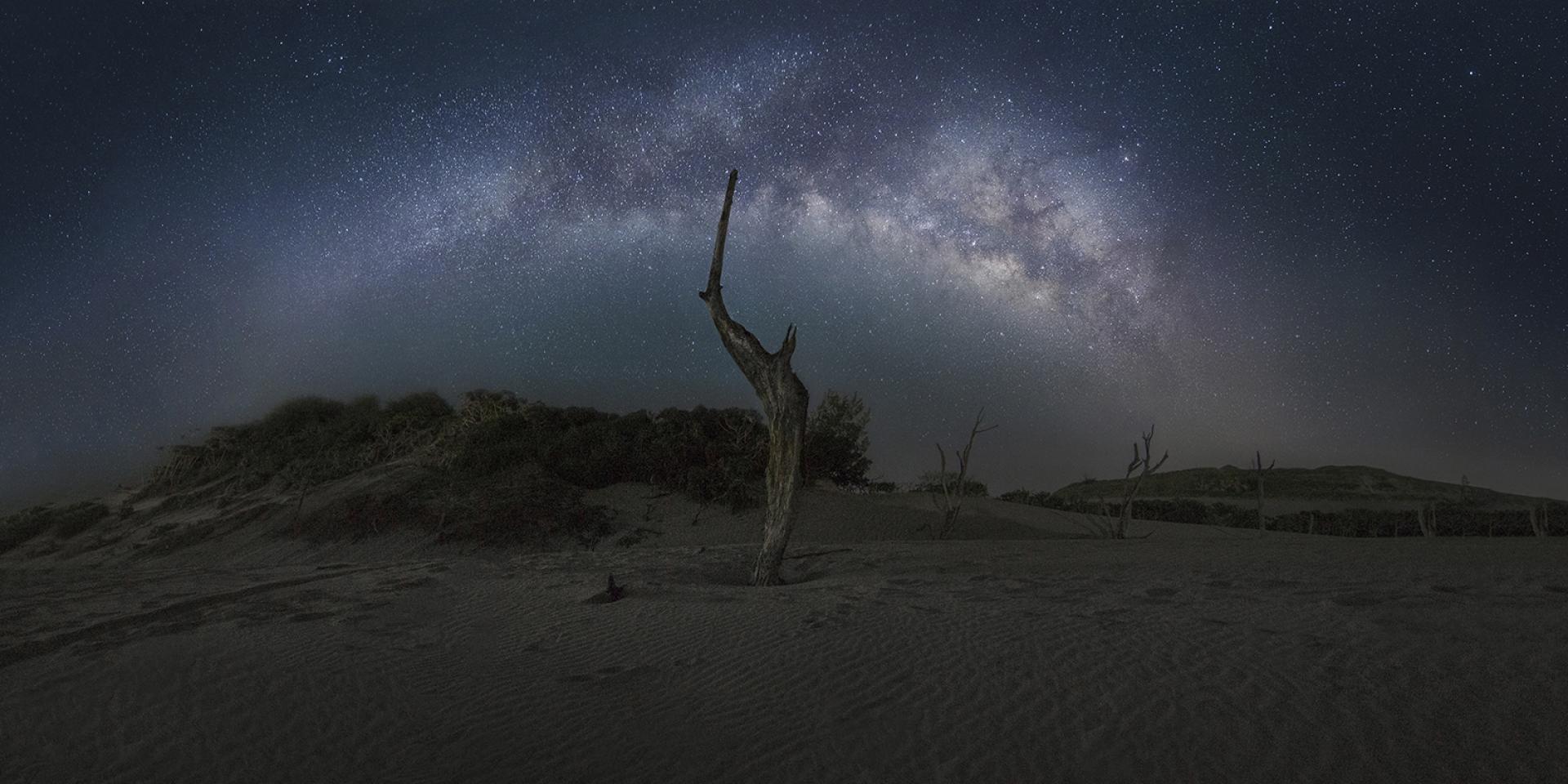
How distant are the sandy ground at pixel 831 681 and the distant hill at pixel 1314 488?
2602 cm

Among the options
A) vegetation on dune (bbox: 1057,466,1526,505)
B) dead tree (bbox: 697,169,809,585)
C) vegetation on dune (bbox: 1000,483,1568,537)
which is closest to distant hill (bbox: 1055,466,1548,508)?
vegetation on dune (bbox: 1057,466,1526,505)

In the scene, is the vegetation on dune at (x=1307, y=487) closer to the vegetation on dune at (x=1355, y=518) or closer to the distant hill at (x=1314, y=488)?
the distant hill at (x=1314, y=488)

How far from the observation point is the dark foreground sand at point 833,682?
10.2ft

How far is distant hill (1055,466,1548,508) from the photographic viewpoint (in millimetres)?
31000

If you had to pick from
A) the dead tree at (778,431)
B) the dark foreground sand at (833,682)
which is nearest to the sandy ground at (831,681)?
the dark foreground sand at (833,682)

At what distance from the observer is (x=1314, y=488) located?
113 ft

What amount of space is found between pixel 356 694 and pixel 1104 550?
9126 mm

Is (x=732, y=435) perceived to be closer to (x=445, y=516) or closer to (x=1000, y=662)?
(x=445, y=516)

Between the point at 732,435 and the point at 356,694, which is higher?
the point at 732,435

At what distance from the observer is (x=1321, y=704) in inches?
133

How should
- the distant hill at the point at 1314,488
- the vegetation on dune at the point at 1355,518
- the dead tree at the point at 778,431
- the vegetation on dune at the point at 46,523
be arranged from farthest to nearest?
1. the distant hill at the point at 1314,488
2. the vegetation on dune at the point at 1355,518
3. the vegetation on dune at the point at 46,523
4. the dead tree at the point at 778,431

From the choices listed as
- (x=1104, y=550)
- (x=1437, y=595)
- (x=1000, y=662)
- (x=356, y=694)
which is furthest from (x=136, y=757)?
(x=1104, y=550)

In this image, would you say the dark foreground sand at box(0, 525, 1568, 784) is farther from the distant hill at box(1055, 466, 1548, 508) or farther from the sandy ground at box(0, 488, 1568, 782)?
the distant hill at box(1055, 466, 1548, 508)

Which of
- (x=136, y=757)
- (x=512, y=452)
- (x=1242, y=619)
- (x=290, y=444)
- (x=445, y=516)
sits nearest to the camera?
(x=136, y=757)
